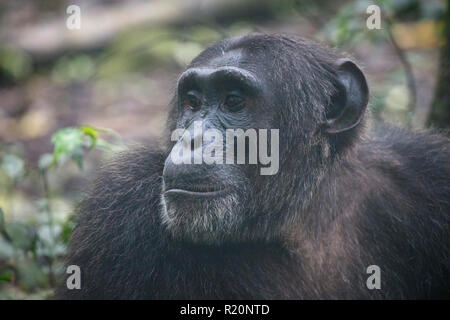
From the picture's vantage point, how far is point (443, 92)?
799 centimetres

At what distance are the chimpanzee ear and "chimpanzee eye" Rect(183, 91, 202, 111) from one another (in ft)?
3.66

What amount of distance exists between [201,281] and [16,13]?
48.0 feet

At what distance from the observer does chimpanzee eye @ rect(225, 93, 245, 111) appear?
563cm

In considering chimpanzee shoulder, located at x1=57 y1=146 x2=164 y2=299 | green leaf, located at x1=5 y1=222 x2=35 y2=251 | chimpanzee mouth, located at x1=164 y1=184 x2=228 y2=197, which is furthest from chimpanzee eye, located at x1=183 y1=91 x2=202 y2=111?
green leaf, located at x1=5 y1=222 x2=35 y2=251

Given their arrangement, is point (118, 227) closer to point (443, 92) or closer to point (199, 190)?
point (199, 190)

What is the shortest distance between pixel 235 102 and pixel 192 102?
427 millimetres

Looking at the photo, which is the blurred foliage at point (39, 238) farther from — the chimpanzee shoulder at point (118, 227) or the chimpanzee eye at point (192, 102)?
the chimpanzee eye at point (192, 102)

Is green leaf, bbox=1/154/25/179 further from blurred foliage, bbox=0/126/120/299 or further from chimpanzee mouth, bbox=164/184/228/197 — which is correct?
chimpanzee mouth, bbox=164/184/228/197

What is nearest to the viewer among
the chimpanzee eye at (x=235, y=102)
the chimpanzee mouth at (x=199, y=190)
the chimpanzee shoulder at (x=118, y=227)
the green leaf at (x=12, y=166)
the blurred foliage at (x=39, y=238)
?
the chimpanzee mouth at (x=199, y=190)

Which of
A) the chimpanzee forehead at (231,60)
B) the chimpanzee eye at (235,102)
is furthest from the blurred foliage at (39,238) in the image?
the chimpanzee eye at (235,102)

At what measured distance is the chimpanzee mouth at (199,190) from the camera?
519 centimetres

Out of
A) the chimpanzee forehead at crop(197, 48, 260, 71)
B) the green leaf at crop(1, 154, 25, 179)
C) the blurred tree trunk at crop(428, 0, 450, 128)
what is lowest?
the green leaf at crop(1, 154, 25, 179)

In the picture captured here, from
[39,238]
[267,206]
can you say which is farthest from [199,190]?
[39,238]

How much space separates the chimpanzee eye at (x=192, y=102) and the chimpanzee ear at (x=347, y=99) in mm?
1116
